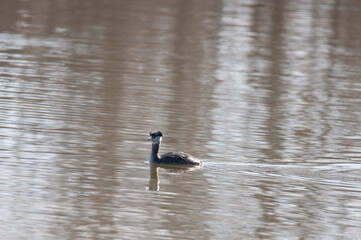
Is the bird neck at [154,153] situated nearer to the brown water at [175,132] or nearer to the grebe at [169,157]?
the grebe at [169,157]

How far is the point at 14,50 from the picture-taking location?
3123 cm

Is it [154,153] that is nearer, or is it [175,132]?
[154,153]

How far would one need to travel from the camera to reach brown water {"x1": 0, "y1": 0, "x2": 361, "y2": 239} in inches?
494

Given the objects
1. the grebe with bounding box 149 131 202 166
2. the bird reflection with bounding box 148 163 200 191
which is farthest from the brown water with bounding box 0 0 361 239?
the grebe with bounding box 149 131 202 166

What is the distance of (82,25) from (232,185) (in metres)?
27.9

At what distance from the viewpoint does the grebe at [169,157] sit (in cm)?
1589

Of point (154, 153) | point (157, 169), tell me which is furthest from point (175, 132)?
point (157, 169)

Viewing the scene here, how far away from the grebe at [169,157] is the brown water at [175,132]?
9.4 inches

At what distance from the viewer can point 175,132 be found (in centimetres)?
1936

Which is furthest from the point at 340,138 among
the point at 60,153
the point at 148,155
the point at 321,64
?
the point at 321,64

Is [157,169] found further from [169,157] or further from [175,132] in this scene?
[175,132]

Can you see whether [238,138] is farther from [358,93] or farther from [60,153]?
[358,93]

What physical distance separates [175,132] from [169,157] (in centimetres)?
319

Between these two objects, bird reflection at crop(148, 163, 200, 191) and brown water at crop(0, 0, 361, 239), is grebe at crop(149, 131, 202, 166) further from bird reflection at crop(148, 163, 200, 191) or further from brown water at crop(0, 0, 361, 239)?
brown water at crop(0, 0, 361, 239)
